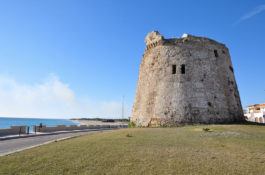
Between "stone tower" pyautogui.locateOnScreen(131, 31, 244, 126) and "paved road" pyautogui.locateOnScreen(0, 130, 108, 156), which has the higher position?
"stone tower" pyautogui.locateOnScreen(131, 31, 244, 126)

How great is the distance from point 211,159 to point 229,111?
16248 mm

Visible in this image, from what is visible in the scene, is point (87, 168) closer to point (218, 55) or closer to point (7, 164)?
point (7, 164)

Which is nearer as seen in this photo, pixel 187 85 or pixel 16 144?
pixel 16 144

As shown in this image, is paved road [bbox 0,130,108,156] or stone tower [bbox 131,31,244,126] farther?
stone tower [bbox 131,31,244,126]

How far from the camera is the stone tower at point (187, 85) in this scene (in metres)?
18.2

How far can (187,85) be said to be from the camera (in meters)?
18.8

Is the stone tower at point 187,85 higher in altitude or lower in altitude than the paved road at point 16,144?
higher

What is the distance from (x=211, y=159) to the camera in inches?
223

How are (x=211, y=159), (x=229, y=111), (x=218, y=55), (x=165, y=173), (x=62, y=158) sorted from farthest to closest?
(x=218, y=55)
(x=229, y=111)
(x=62, y=158)
(x=211, y=159)
(x=165, y=173)

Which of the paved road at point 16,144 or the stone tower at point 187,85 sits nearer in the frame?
the paved road at point 16,144

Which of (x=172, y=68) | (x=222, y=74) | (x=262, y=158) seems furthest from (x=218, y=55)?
(x=262, y=158)

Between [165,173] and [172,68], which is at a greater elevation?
[172,68]

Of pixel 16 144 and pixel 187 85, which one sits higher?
pixel 187 85

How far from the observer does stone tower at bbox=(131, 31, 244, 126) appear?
59.7 feet
